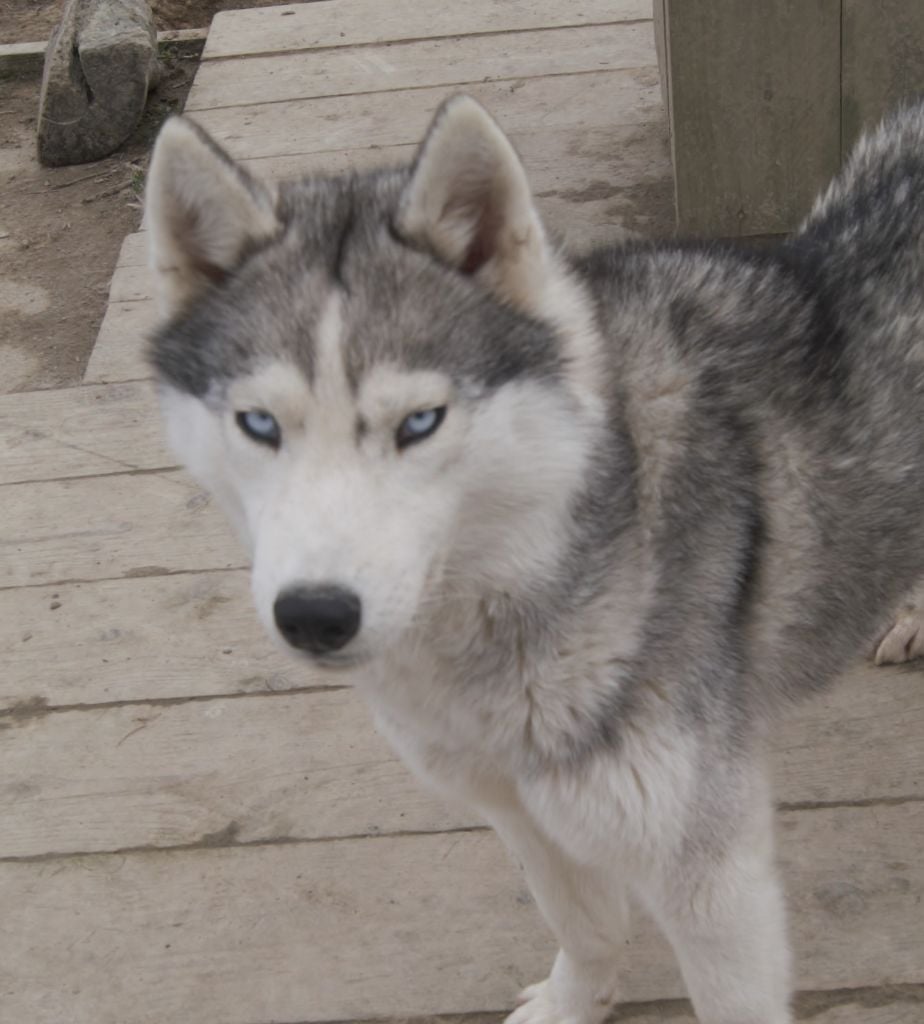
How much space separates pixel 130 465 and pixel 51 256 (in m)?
2.18

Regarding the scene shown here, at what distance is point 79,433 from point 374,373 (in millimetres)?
2807

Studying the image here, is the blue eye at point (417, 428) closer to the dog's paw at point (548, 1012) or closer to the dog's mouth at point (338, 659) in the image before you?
the dog's mouth at point (338, 659)

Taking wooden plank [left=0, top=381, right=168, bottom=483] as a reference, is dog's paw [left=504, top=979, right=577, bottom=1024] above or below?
above

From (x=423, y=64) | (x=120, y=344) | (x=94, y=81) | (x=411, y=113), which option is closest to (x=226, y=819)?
(x=120, y=344)

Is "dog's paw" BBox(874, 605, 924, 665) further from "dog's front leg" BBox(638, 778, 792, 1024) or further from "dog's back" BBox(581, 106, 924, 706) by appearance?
"dog's front leg" BBox(638, 778, 792, 1024)

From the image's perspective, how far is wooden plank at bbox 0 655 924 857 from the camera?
3158mm

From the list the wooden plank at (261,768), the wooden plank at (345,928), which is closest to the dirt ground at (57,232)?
the wooden plank at (261,768)

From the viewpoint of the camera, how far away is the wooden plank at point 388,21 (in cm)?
662

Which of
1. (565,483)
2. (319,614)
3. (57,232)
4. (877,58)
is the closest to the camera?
(319,614)

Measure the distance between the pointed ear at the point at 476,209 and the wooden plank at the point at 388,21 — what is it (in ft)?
16.0

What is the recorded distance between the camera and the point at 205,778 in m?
3.31

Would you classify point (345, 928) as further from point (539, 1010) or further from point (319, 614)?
point (319, 614)

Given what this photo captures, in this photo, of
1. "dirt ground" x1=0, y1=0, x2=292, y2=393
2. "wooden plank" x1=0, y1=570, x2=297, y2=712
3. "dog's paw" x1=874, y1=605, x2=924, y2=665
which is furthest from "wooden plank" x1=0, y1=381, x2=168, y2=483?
"dog's paw" x1=874, y1=605, x2=924, y2=665

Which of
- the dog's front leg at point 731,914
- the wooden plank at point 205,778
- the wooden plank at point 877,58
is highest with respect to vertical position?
the wooden plank at point 877,58
